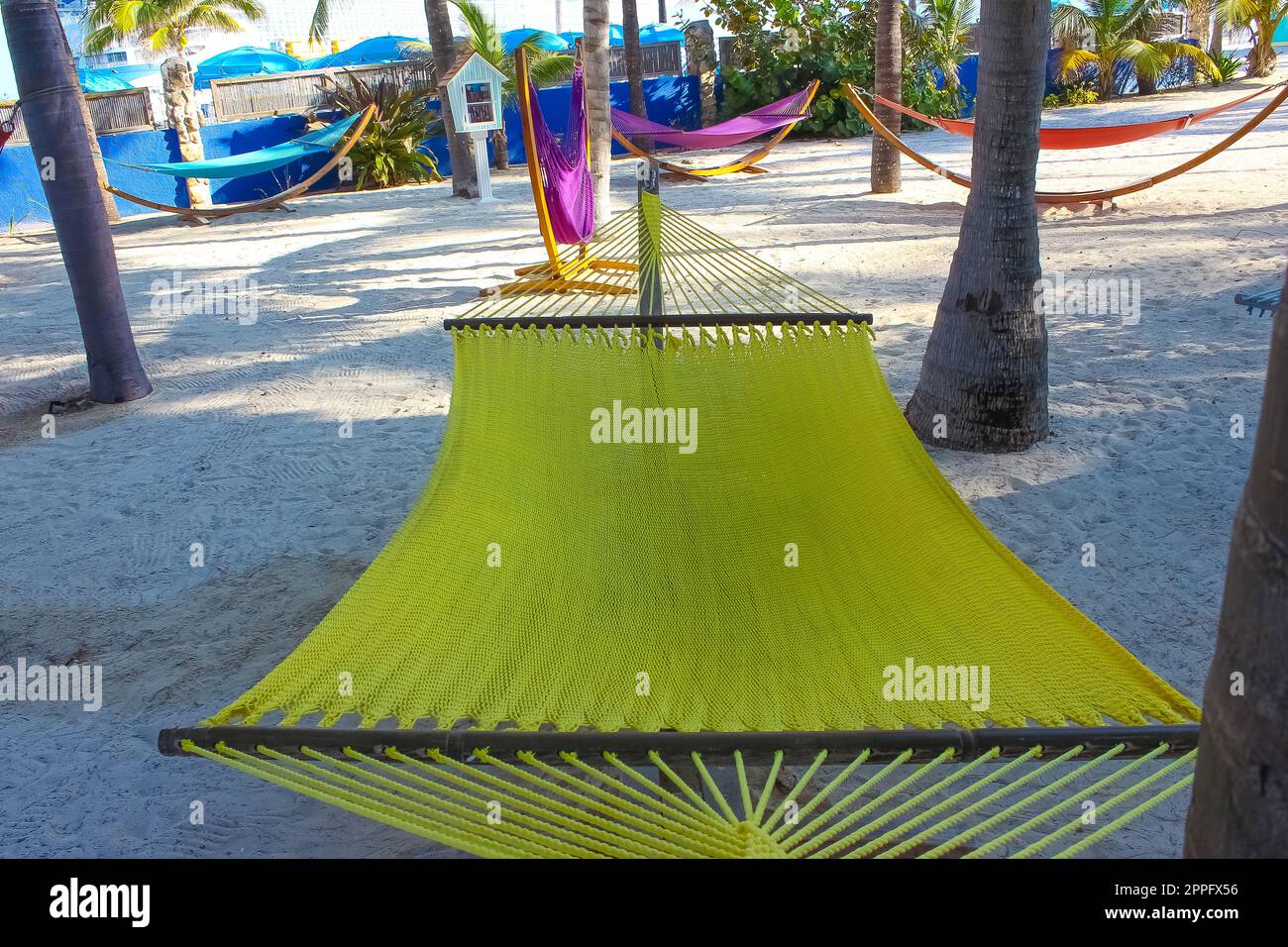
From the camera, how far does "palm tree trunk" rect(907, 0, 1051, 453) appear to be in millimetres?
3650

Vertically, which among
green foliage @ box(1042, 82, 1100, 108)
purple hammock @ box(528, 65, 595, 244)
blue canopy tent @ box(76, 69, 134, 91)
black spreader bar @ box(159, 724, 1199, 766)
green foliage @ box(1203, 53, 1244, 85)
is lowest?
black spreader bar @ box(159, 724, 1199, 766)

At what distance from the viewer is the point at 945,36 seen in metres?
14.7

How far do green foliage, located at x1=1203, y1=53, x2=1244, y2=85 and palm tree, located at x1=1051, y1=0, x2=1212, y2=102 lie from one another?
6.9 inches

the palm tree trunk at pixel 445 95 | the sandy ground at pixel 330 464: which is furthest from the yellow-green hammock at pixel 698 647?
the palm tree trunk at pixel 445 95

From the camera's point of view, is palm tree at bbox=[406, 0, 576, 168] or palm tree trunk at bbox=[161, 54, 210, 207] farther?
palm tree at bbox=[406, 0, 576, 168]

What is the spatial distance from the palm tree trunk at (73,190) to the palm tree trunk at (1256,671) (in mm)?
5194

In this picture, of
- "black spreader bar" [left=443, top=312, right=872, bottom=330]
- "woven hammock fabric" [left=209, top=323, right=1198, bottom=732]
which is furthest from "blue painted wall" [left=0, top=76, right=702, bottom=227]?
"woven hammock fabric" [left=209, top=323, right=1198, bottom=732]

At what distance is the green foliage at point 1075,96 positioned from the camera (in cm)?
1454

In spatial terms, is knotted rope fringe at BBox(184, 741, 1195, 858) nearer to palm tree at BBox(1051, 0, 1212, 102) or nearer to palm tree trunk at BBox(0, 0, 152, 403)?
palm tree trunk at BBox(0, 0, 152, 403)

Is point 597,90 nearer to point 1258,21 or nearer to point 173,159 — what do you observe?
point 173,159
